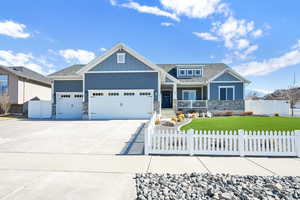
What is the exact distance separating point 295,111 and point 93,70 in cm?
2326

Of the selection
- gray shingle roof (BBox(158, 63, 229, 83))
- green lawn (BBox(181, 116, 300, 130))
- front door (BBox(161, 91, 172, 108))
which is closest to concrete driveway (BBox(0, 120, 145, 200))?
green lawn (BBox(181, 116, 300, 130))

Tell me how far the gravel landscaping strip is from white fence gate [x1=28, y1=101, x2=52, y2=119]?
1802cm

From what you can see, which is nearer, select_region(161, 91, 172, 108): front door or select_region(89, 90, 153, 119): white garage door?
select_region(89, 90, 153, 119): white garage door

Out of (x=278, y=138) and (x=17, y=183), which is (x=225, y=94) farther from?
(x=17, y=183)

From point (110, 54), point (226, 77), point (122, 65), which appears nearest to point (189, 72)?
point (226, 77)

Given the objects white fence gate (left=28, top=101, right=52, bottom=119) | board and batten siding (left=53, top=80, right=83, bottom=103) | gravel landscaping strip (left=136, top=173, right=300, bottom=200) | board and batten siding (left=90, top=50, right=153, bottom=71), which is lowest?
gravel landscaping strip (left=136, top=173, right=300, bottom=200)

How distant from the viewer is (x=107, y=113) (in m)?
16.6

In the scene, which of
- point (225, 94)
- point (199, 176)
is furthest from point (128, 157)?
point (225, 94)

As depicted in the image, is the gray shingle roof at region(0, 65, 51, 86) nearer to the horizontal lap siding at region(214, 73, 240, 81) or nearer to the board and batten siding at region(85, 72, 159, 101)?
the board and batten siding at region(85, 72, 159, 101)

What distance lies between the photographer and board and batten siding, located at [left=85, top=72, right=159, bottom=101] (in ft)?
53.9

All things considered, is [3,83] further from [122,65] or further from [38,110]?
[122,65]

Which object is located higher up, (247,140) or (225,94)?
(225,94)

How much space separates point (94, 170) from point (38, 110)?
1751 cm

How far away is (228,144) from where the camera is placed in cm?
595
